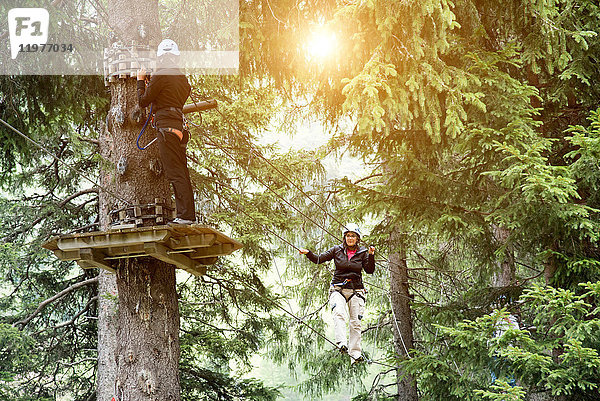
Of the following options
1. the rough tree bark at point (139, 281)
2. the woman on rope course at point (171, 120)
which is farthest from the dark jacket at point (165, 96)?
the rough tree bark at point (139, 281)

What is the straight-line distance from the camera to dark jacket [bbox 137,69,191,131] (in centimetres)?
545

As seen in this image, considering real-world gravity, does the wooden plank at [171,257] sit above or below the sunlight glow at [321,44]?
below

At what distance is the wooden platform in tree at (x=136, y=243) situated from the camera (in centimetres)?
510

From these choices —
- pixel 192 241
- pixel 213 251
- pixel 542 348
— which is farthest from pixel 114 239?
pixel 542 348

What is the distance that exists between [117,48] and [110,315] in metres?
4.56

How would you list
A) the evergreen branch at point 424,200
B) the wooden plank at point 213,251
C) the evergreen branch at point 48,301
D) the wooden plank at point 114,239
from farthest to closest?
the evergreen branch at point 48,301 → the evergreen branch at point 424,200 → the wooden plank at point 213,251 → the wooden plank at point 114,239

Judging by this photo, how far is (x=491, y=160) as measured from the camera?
289 inches

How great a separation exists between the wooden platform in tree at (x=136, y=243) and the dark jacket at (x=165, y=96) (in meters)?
1.02

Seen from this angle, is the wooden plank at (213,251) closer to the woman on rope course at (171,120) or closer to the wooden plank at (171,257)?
the wooden plank at (171,257)

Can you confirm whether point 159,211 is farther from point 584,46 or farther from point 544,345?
point 584,46

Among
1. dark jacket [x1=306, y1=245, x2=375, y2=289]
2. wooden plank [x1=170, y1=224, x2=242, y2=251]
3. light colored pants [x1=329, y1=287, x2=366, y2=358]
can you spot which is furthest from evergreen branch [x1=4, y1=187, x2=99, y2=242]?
wooden plank [x1=170, y1=224, x2=242, y2=251]

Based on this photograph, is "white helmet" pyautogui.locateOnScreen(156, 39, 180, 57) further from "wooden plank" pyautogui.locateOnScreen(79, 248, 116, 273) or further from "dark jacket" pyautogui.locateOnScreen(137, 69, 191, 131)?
"wooden plank" pyautogui.locateOnScreen(79, 248, 116, 273)

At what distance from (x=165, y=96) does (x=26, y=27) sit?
187 centimetres

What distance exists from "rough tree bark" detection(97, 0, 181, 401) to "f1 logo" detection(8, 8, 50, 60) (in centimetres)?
75
